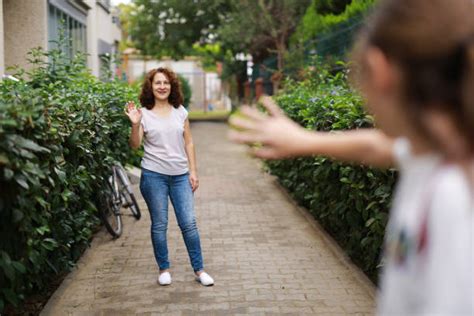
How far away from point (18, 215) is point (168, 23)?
89.6 ft

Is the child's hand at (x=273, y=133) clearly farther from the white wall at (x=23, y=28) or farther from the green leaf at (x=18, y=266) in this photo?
the white wall at (x=23, y=28)

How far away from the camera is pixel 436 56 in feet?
4.92

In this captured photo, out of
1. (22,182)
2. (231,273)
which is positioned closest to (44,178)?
(22,182)

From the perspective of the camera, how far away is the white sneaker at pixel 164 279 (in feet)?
18.7

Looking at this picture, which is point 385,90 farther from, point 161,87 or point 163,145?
point 161,87

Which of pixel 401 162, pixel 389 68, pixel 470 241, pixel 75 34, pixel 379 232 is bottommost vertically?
pixel 379 232

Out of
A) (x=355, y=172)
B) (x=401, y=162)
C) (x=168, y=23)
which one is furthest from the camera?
(x=168, y=23)

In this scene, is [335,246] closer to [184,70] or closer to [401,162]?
[401,162]

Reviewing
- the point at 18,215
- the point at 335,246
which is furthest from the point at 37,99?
the point at 335,246

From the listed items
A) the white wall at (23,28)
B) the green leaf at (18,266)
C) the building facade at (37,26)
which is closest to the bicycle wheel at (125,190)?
the building facade at (37,26)

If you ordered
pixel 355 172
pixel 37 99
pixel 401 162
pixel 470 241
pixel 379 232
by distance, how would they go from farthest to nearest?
pixel 355 172, pixel 379 232, pixel 37 99, pixel 401 162, pixel 470 241

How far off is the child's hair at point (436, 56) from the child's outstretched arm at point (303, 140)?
35cm

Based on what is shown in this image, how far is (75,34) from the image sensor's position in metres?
16.7

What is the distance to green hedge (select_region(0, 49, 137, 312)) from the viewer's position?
365 cm
